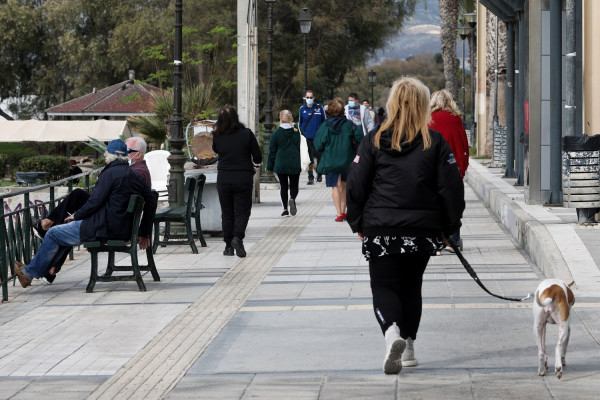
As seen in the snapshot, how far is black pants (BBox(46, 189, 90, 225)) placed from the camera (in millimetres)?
11305

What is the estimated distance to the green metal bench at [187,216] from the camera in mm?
13391

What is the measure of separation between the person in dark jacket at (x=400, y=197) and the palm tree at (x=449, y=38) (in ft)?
130

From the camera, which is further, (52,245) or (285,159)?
(285,159)

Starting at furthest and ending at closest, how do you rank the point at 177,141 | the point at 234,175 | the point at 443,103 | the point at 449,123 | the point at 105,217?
the point at 177,141
the point at 234,175
the point at 443,103
the point at 449,123
the point at 105,217

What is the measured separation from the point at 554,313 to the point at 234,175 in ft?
23.1

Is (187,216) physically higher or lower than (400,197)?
lower

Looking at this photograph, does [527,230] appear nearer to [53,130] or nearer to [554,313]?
[554,313]

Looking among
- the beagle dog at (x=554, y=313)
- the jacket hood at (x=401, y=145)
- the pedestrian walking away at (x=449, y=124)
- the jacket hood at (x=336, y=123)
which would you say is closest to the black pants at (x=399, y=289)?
the jacket hood at (x=401, y=145)

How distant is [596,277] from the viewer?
975 cm

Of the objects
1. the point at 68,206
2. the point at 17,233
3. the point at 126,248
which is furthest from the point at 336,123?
the point at 126,248

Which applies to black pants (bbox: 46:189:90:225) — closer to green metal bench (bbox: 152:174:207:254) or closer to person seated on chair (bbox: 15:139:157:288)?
person seated on chair (bbox: 15:139:157:288)

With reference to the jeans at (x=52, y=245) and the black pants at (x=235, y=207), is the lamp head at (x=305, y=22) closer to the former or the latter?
the black pants at (x=235, y=207)

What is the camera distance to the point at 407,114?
22.4 ft

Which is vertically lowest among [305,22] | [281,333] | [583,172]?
[281,333]
